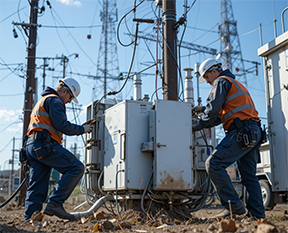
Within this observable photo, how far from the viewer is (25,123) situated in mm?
13703

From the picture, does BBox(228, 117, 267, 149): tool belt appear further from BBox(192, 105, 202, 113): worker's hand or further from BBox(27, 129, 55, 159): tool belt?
BBox(27, 129, 55, 159): tool belt

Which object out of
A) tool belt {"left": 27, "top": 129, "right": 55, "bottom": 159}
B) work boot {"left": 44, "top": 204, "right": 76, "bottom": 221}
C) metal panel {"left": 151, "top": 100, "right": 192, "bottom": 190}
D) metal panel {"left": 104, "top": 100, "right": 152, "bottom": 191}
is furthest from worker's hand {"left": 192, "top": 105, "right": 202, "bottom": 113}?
work boot {"left": 44, "top": 204, "right": 76, "bottom": 221}

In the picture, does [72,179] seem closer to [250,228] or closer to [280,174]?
[250,228]

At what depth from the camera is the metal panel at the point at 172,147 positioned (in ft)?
18.5

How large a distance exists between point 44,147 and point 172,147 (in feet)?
6.36

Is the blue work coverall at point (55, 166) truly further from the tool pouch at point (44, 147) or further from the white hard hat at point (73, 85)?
the white hard hat at point (73, 85)

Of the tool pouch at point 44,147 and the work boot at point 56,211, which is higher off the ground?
the tool pouch at point 44,147

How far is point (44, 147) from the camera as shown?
5.31m

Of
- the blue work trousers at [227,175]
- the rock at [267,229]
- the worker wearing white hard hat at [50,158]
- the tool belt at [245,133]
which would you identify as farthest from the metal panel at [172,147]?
the rock at [267,229]

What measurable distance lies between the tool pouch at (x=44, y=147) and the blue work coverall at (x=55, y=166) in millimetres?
45

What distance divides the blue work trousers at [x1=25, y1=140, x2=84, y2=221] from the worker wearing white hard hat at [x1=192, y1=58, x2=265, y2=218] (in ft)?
6.43

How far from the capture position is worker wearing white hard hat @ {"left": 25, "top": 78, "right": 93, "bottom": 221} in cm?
530

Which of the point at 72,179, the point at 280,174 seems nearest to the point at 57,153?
the point at 72,179

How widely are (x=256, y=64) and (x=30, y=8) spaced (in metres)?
25.7
